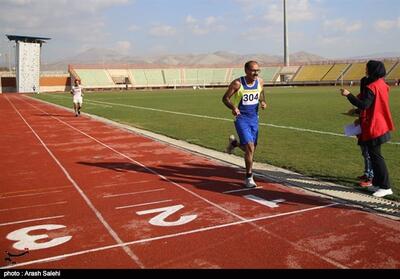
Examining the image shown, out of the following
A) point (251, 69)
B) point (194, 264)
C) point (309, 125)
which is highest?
point (251, 69)

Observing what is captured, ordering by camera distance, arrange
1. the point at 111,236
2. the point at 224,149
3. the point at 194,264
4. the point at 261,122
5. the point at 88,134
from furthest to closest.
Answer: the point at 261,122 < the point at 88,134 < the point at 224,149 < the point at 111,236 < the point at 194,264

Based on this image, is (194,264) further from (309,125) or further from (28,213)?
(309,125)

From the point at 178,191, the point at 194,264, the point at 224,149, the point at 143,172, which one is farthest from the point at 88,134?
the point at 194,264

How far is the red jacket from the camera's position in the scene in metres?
6.39

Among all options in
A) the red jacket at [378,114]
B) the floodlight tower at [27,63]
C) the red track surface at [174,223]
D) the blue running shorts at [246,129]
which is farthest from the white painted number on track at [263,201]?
the floodlight tower at [27,63]

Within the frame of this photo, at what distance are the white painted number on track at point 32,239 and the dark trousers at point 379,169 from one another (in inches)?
170

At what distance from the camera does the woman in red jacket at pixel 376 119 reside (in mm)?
6352

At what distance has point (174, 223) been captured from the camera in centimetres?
550

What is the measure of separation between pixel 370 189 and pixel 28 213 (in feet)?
16.1

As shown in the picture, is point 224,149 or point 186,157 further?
point 224,149

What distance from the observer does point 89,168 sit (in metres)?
9.19

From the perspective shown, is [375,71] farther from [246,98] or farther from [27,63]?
[27,63]

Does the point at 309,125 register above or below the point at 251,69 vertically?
below

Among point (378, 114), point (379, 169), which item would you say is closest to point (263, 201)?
point (379, 169)
